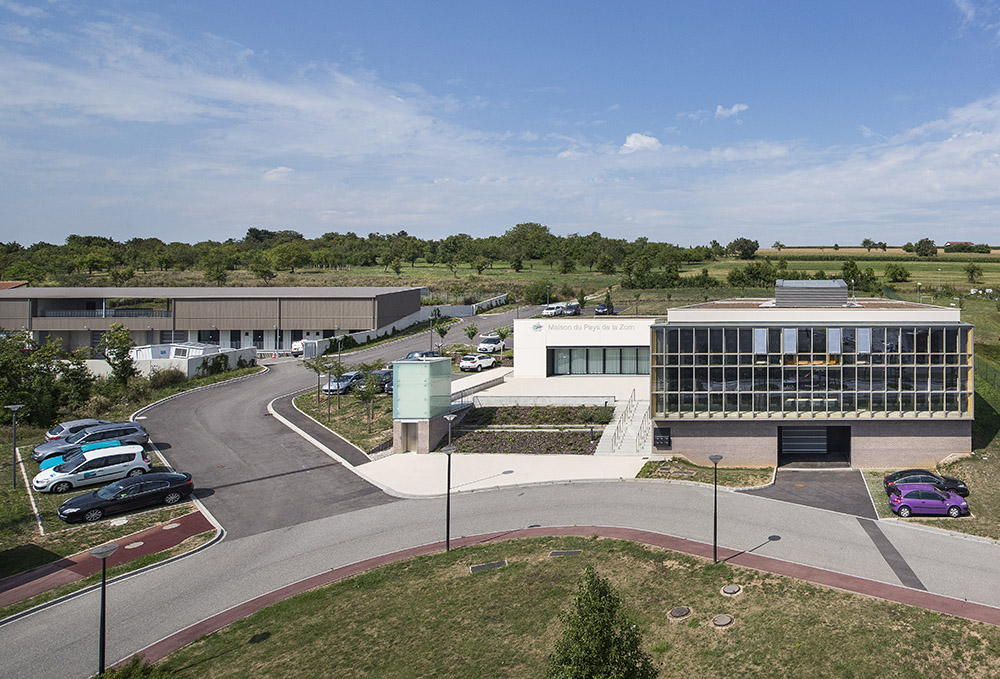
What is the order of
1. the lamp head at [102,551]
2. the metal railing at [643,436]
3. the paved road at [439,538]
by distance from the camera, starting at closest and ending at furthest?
the lamp head at [102,551] < the paved road at [439,538] < the metal railing at [643,436]

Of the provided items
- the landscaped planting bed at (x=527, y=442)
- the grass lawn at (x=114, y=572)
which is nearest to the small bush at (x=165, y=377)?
the landscaped planting bed at (x=527, y=442)

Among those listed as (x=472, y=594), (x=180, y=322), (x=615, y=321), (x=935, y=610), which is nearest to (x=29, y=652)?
(x=472, y=594)

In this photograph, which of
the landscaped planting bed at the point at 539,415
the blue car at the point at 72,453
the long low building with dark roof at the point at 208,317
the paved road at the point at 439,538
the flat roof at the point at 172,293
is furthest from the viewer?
the flat roof at the point at 172,293

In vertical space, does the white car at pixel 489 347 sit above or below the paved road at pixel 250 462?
above

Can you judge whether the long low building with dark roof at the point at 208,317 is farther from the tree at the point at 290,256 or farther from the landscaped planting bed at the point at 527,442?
the tree at the point at 290,256

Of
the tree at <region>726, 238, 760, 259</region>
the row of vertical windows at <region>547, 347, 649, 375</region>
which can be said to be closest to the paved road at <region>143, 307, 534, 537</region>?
the row of vertical windows at <region>547, 347, 649, 375</region>

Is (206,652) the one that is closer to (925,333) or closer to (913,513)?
(913,513)

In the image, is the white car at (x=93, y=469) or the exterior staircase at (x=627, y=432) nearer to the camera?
the white car at (x=93, y=469)
